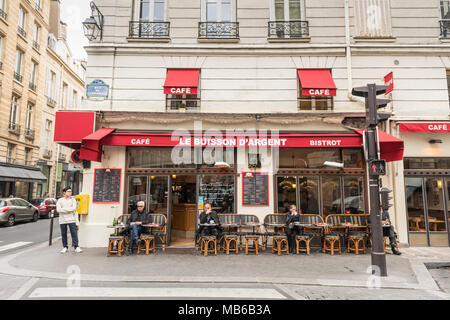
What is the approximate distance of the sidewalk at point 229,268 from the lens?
5631 mm

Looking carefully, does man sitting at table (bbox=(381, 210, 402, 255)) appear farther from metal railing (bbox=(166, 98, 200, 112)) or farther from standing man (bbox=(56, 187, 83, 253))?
standing man (bbox=(56, 187, 83, 253))

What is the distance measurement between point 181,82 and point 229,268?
5951 millimetres

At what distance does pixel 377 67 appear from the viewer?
31.8 feet

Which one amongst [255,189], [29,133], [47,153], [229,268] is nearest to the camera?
[229,268]

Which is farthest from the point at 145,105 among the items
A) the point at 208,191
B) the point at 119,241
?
A: the point at 119,241

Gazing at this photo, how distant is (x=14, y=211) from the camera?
1546 cm

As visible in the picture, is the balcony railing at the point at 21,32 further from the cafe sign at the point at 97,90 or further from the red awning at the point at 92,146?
the red awning at the point at 92,146

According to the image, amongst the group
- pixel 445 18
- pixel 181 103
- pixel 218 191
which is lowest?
pixel 218 191

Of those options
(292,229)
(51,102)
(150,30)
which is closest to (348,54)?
(292,229)

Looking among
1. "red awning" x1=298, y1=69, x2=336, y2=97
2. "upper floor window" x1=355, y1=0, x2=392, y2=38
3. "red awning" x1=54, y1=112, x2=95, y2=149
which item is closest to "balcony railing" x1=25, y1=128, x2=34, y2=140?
"red awning" x1=54, y1=112, x2=95, y2=149

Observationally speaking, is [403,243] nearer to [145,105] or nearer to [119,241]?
[119,241]

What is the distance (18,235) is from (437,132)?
16332 mm

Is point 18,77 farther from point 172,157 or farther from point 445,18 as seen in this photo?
point 445,18

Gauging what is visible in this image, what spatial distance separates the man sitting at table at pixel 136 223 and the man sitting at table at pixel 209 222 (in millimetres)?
1603
